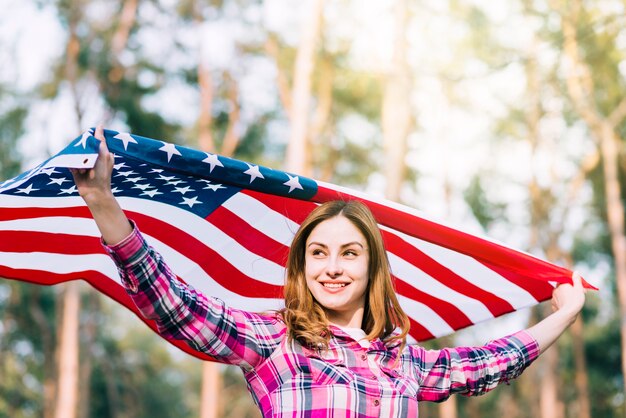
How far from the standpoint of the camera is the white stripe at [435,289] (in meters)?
3.88

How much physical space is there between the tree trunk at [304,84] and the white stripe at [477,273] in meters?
10.1

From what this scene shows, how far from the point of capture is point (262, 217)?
11.6ft

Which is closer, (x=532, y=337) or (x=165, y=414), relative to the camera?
(x=532, y=337)

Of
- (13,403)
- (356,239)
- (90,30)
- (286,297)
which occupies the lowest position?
(286,297)

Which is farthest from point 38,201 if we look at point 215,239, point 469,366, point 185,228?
point 469,366

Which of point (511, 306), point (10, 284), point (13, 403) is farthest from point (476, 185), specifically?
point (511, 306)

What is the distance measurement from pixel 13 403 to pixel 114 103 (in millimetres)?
13275

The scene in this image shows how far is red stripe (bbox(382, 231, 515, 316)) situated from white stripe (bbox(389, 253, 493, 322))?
2 cm

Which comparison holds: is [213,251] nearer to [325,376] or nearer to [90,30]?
[325,376]

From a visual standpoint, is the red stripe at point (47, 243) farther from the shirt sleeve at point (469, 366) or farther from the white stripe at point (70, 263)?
the shirt sleeve at point (469, 366)

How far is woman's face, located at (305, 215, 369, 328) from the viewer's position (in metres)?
2.67

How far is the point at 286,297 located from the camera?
108 inches

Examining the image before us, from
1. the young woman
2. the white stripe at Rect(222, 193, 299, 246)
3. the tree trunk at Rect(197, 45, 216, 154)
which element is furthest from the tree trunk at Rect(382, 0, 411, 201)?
the young woman

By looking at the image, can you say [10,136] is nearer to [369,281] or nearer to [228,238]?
[228,238]
